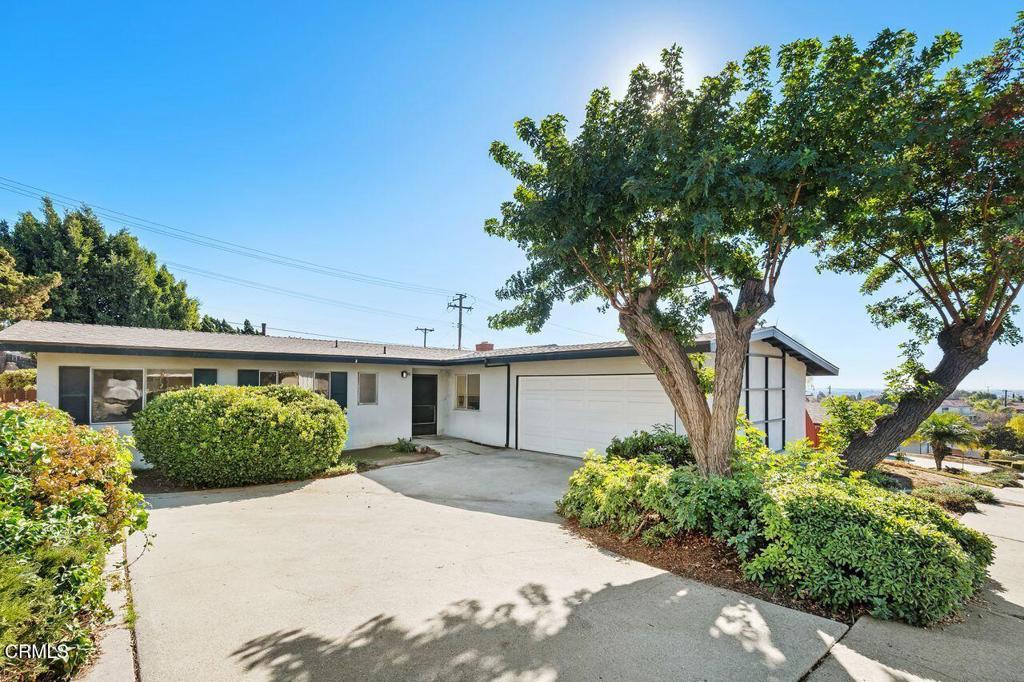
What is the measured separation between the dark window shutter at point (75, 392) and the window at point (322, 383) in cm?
423

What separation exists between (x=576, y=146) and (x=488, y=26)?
115 inches

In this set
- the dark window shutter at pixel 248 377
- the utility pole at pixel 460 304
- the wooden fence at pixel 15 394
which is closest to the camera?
the dark window shutter at pixel 248 377

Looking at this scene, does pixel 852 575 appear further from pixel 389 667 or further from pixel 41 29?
pixel 41 29

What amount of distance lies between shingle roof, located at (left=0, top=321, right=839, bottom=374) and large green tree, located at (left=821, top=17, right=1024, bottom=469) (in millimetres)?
2491

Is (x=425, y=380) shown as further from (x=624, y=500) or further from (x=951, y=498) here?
(x=951, y=498)

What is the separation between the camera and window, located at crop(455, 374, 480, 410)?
45.3 feet

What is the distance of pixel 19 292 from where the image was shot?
1634cm

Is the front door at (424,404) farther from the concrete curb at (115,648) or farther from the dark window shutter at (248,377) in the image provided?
the concrete curb at (115,648)

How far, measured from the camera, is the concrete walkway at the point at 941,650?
8.60 ft

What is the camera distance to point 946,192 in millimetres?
6289

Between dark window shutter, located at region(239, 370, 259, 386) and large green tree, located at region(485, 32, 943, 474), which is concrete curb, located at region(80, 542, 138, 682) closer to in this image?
large green tree, located at region(485, 32, 943, 474)

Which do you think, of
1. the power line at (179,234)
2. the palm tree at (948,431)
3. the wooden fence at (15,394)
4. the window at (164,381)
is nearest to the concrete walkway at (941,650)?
the window at (164,381)

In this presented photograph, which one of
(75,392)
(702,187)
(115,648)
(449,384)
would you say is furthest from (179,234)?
(702,187)

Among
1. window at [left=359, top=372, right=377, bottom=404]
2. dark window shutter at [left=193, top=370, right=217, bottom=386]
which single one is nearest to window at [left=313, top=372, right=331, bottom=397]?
window at [left=359, top=372, right=377, bottom=404]
